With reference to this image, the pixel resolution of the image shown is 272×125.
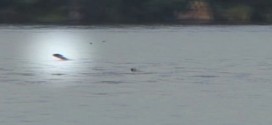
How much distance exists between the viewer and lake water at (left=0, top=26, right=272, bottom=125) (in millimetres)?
15500

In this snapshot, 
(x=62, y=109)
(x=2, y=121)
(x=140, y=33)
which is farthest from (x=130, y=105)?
(x=140, y=33)

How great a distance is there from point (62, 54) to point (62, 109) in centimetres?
881

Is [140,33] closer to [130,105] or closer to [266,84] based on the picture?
[266,84]

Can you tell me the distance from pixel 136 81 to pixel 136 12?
23864 millimetres

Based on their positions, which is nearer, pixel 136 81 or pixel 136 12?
pixel 136 81

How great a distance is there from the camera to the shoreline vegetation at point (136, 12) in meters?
42.1

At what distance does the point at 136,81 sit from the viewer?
63.1 ft

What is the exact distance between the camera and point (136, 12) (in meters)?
43.0

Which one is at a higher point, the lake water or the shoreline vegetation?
the shoreline vegetation

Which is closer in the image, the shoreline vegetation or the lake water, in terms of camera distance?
the lake water

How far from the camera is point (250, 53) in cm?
2525

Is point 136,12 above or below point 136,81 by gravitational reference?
above

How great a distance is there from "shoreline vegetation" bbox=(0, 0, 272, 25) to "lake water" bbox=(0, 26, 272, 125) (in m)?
10.8

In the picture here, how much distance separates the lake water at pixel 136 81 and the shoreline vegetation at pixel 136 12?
10.8 metres
